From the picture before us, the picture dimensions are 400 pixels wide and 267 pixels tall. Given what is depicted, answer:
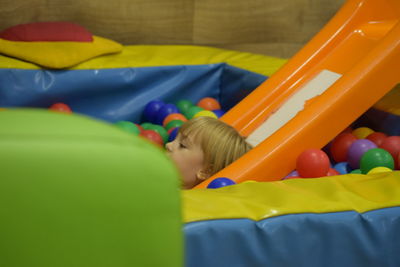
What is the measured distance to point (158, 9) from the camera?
274 centimetres

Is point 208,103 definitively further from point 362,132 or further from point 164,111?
point 362,132

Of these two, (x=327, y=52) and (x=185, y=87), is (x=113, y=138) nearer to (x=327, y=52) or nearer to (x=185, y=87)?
(x=327, y=52)

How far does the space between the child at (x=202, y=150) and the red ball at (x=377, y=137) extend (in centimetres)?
45

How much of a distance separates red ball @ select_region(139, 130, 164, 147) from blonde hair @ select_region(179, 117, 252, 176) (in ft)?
1.12

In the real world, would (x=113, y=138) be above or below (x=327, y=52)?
above

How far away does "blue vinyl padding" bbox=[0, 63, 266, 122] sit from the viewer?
81.9 inches

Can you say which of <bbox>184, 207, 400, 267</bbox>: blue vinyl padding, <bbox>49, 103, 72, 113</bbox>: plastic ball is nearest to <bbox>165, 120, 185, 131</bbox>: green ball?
<bbox>49, 103, 72, 113</bbox>: plastic ball

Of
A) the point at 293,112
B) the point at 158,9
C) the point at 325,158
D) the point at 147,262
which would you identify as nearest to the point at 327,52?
the point at 293,112

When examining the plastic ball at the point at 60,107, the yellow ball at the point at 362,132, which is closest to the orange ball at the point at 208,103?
the plastic ball at the point at 60,107

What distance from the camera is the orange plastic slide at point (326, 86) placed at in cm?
157

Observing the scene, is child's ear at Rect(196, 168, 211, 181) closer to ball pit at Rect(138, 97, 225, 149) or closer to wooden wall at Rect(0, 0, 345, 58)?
ball pit at Rect(138, 97, 225, 149)

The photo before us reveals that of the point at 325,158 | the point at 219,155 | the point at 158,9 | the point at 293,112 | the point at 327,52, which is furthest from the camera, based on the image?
the point at 158,9

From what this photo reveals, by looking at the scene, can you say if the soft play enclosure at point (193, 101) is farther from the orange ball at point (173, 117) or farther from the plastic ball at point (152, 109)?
the orange ball at point (173, 117)

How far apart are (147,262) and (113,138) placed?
0.14 meters
